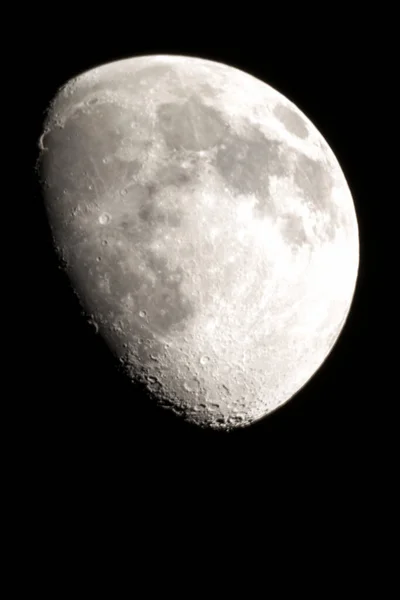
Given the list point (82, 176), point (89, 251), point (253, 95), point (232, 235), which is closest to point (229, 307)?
point (232, 235)

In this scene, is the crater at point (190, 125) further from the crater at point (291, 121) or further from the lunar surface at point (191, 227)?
the crater at point (291, 121)

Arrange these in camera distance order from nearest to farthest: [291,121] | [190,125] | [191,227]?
[191,227], [190,125], [291,121]

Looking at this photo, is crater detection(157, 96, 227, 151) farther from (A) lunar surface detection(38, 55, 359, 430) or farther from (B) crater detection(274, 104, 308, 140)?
(B) crater detection(274, 104, 308, 140)

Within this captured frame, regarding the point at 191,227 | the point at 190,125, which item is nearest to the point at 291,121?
the point at 190,125

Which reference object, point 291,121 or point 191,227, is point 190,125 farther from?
point 291,121

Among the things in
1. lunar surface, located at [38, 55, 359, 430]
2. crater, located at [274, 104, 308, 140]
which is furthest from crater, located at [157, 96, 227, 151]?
crater, located at [274, 104, 308, 140]

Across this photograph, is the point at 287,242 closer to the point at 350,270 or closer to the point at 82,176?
the point at 350,270

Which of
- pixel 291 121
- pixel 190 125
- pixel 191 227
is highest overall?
pixel 291 121
